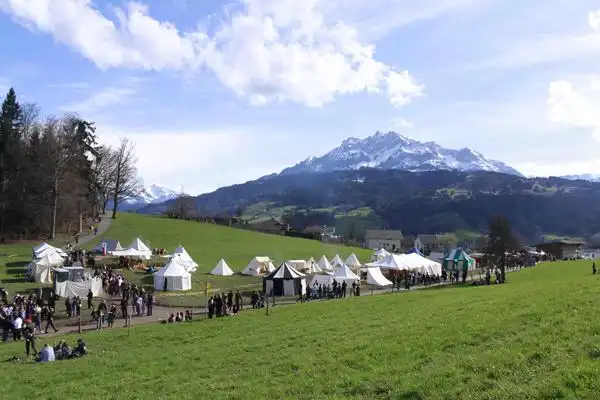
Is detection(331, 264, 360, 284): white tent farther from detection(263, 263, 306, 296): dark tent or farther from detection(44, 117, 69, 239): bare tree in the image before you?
detection(44, 117, 69, 239): bare tree

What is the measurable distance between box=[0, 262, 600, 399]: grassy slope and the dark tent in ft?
69.9

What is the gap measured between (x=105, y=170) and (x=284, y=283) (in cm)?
5886

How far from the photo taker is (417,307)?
79.5 feet

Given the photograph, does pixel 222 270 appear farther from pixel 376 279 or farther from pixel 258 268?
pixel 376 279

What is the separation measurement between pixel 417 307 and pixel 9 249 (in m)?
53.6

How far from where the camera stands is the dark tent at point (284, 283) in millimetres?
45344

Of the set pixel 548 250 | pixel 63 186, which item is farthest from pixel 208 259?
pixel 548 250

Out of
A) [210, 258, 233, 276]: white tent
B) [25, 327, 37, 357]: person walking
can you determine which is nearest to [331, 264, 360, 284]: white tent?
[210, 258, 233, 276]: white tent

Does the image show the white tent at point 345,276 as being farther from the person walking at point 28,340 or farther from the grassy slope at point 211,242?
the person walking at point 28,340

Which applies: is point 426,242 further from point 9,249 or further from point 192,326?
point 192,326

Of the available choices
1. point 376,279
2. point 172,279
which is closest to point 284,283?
point 172,279

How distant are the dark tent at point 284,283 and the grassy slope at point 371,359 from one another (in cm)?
2131

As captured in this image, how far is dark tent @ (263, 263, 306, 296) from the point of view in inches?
1785

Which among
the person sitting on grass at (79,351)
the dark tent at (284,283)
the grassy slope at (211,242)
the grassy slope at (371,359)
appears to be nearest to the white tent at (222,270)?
the grassy slope at (211,242)
